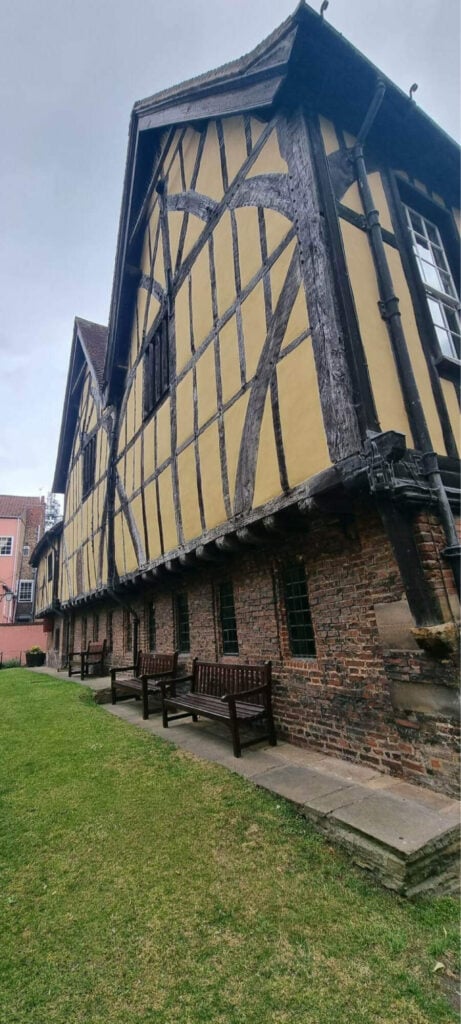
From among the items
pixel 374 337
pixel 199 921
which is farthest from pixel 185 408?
pixel 199 921

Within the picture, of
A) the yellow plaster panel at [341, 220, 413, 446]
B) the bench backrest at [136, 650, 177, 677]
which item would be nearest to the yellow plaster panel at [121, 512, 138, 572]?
the bench backrest at [136, 650, 177, 677]

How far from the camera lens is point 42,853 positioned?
333 cm

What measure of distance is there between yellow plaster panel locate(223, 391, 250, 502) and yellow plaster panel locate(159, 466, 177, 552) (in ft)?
7.07

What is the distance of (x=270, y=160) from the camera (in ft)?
18.2

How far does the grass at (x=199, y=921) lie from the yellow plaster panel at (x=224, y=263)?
6.01 m

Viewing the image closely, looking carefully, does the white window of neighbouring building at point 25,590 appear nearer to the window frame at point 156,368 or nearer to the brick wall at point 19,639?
the brick wall at point 19,639

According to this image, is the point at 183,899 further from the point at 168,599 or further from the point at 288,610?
the point at 168,599

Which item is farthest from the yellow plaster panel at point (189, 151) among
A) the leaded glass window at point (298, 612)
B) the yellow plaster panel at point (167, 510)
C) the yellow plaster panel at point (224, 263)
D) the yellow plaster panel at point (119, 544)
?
the leaded glass window at point (298, 612)

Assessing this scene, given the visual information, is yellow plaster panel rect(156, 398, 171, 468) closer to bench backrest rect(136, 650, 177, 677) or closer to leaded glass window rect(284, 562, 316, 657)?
bench backrest rect(136, 650, 177, 677)

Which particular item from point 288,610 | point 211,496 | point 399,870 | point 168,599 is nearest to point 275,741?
point 288,610

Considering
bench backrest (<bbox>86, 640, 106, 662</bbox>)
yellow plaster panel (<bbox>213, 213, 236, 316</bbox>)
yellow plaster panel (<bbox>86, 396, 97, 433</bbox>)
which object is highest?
yellow plaster panel (<bbox>86, 396, 97, 433</bbox>)

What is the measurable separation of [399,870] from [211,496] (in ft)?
15.4

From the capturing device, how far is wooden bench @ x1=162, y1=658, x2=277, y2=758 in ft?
16.3

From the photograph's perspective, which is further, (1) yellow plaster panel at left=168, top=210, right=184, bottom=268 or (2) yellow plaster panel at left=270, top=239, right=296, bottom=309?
(1) yellow plaster panel at left=168, top=210, right=184, bottom=268
